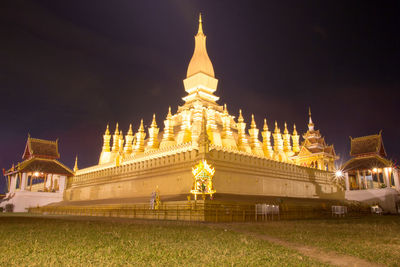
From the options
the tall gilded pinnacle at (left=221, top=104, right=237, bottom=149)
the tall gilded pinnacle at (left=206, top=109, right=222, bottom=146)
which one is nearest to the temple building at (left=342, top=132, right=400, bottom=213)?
the tall gilded pinnacle at (left=221, top=104, right=237, bottom=149)

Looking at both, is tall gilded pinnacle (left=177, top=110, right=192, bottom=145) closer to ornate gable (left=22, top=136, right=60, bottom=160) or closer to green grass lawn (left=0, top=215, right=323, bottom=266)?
ornate gable (left=22, top=136, right=60, bottom=160)

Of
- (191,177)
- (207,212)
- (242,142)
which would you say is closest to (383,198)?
(242,142)

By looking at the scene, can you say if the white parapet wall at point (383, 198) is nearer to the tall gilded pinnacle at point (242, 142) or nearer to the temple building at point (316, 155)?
the temple building at point (316, 155)

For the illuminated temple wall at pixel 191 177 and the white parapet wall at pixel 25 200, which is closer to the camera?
the illuminated temple wall at pixel 191 177

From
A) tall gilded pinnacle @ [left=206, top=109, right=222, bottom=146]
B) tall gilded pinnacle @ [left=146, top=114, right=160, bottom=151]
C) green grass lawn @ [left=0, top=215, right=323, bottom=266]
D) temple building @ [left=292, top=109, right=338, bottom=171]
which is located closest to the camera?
green grass lawn @ [left=0, top=215, right=323, bottom=266]

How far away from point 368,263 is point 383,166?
3372 cm

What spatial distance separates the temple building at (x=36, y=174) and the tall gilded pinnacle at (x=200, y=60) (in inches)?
820

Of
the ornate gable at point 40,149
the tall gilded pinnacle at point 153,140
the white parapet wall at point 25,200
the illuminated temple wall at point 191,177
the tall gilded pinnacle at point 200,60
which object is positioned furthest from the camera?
the tall gilded pinnacle at point 200,60

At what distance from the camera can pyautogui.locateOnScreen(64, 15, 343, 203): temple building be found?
23344 mm

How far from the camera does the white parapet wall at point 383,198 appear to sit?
30688 millimetres

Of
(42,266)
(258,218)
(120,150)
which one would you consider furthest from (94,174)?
(42,266)

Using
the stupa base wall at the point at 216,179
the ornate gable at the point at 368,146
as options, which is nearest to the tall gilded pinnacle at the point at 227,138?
the stupa base wall at the point at 216,179

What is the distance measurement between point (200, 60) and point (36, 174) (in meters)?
25.8

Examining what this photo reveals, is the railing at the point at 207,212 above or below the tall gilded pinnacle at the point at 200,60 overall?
below
